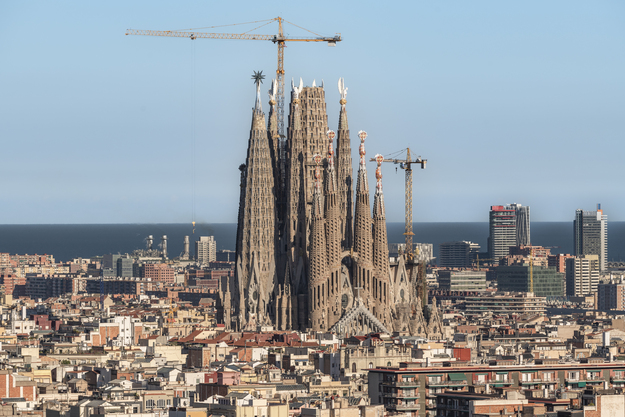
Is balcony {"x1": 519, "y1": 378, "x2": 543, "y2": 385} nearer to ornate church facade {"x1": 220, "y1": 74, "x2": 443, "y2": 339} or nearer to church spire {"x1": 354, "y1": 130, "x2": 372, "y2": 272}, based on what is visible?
ornate church facade {"x1": 220, "y1": 74, "x2": 443, "y2": 339}

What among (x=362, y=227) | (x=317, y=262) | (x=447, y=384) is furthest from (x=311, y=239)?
(x=447, y=384)

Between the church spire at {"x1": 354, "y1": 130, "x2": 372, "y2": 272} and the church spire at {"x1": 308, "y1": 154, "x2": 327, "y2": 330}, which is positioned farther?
the church spire at {"x1": 354, "y1": 130, "x2": 372, "y2": 272}

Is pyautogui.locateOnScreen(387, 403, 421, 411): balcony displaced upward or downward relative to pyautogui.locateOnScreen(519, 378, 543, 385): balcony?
downward

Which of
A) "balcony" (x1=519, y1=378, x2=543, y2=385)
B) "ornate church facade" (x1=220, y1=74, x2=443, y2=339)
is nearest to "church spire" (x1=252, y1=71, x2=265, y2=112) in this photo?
"ornate church facade" (x1=220, y1=74, x2=443, y2=339)

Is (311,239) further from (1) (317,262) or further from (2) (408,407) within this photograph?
(2) (408,407)

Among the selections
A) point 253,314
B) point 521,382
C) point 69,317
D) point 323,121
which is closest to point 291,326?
point 253,314

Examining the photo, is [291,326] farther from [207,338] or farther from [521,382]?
[521,382]
